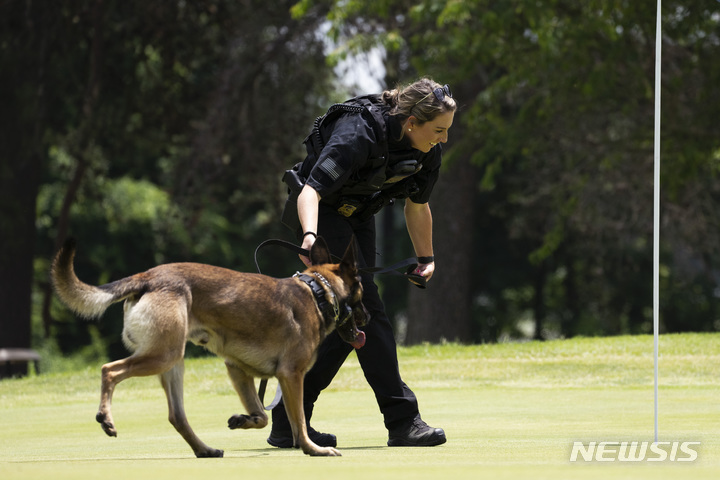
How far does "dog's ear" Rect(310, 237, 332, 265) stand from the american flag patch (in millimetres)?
358

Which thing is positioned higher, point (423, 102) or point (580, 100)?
point (580, 100)

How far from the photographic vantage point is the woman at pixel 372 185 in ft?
19.0

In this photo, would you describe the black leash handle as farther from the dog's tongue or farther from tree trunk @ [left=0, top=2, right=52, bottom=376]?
tree trunk @ [left=0, top=2, right=52, bottom=376]

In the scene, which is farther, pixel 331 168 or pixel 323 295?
pixel 331 168

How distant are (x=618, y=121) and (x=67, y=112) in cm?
1135

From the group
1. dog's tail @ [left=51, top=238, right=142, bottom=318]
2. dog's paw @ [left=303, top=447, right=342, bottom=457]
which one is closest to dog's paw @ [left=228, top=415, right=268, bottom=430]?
dog's paw @ [left=303, top=447, right=342, bottom=457]

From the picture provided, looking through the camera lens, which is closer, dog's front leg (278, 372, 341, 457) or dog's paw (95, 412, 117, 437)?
dog's paw (95, 412, 117, 437)

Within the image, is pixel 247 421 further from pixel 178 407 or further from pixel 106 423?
pixel 106 423

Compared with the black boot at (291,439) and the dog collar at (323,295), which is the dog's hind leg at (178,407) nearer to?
the dog collar at (323,295)

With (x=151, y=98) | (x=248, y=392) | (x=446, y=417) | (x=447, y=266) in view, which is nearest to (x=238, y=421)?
(x=248, y=392)

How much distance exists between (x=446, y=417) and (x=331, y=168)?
10.2ft

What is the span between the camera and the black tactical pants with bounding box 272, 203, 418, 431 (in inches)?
246

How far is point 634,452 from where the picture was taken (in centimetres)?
512

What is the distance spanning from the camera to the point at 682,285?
2650cm
